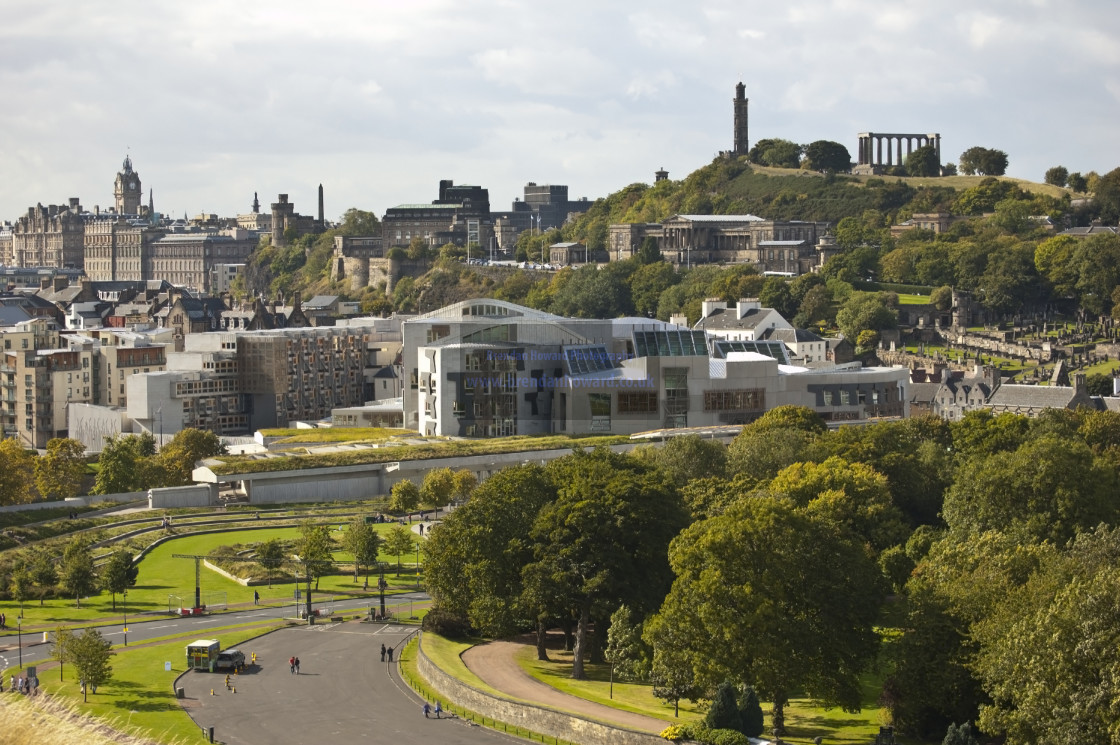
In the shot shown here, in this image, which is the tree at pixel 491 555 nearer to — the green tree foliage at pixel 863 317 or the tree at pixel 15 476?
the tree at pixel 15 476

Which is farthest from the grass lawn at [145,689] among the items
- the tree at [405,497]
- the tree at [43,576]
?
the tree at [405,497]

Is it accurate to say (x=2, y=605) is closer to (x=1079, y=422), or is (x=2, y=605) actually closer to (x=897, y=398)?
(x=1079, y=422)

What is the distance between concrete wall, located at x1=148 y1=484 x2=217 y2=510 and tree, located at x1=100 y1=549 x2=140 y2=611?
721 inches

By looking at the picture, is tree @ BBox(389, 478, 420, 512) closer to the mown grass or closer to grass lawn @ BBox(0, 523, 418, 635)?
the mown grass

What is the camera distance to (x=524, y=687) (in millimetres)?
52531

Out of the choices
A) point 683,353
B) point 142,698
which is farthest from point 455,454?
point 142,698

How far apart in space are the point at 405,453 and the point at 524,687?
39.8 metres

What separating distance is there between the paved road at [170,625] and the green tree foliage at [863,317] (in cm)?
8815

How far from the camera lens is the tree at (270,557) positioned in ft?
231

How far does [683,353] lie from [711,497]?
38146mm

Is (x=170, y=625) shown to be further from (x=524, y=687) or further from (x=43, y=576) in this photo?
(x=524, y=687)

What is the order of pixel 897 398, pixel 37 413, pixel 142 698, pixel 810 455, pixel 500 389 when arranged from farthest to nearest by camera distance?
pixel 37 413
pixel 897 398
pixel 500 389
pixel 810 455
pixel 142 698

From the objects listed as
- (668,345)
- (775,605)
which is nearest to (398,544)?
(775,605)

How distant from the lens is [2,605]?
214ft
